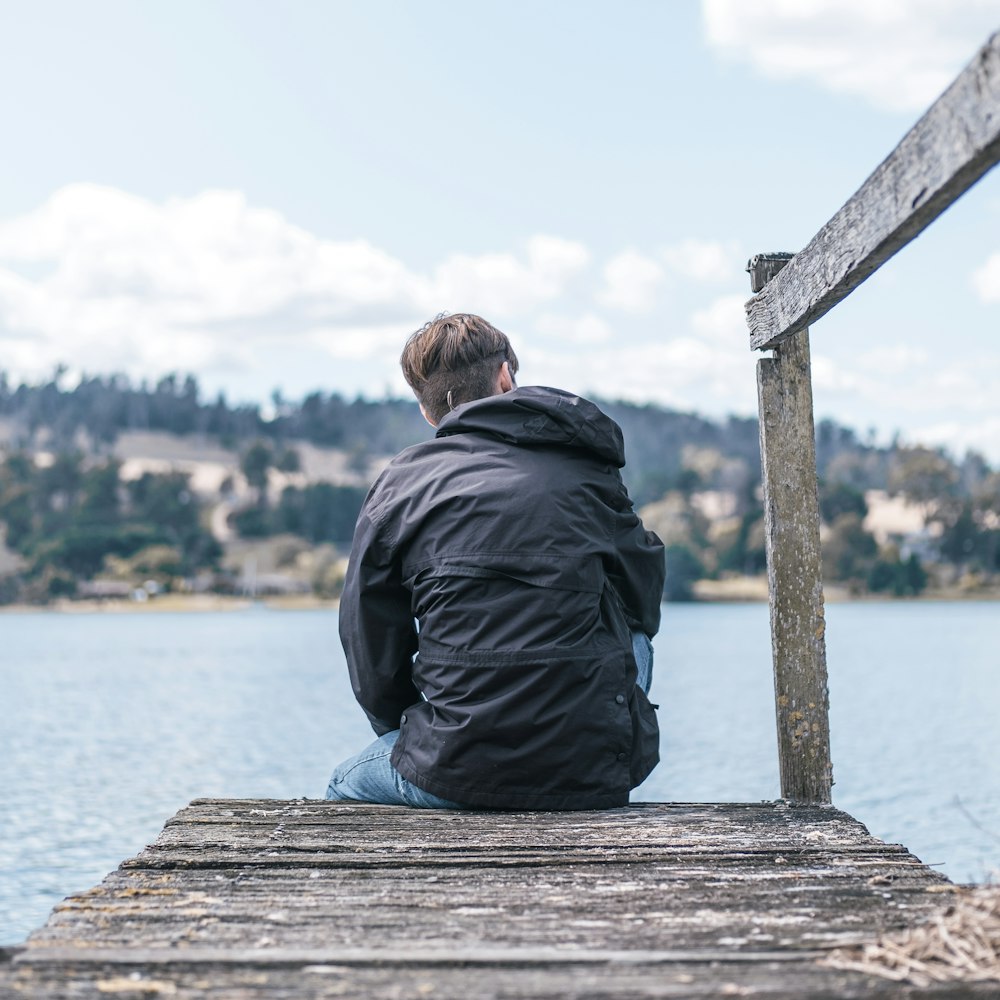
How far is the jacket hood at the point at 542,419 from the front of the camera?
3.62 metres

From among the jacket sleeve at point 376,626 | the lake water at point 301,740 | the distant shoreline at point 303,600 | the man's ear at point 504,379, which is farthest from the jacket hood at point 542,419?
the distant shoreline at point 303,600

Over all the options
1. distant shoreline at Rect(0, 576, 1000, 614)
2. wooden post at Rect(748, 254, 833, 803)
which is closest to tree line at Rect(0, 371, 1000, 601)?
distant shoreline at Rect(0, 576, 1000, 614)

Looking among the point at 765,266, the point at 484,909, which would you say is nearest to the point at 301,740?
the point at 765,266

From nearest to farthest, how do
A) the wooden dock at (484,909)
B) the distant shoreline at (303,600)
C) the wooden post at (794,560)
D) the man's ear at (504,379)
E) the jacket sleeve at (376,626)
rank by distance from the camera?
the wooden dock at (484,909) → the jacket sleeve at (376,626) → the man's ear at (504,379) → the wooden post at (794,560) → the distant shoreline at (303,600)

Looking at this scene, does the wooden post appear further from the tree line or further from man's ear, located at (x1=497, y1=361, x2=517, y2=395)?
the tree line

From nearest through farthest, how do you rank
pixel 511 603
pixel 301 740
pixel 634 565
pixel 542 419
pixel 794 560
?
1. pixel 511 603
2. pixel 542 419
3. pixel 634 565
4. pixel 794 560
5. pixel 301 740

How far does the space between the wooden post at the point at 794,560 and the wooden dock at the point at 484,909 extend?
1.67 ft

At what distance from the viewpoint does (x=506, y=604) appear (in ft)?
11.6

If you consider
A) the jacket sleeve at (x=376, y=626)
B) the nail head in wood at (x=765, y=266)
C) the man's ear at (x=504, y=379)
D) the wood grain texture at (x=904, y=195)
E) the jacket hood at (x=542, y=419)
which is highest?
the nail head in wood at (x=765, y=266)

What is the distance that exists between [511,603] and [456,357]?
0.88 metres

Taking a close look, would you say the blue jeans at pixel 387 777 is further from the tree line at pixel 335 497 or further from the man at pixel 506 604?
the tree line at pixel 335 497

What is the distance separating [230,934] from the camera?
8.18 feet

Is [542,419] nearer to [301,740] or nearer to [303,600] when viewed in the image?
[301,740]

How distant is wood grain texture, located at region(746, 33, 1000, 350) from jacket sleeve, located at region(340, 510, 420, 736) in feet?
4.96
